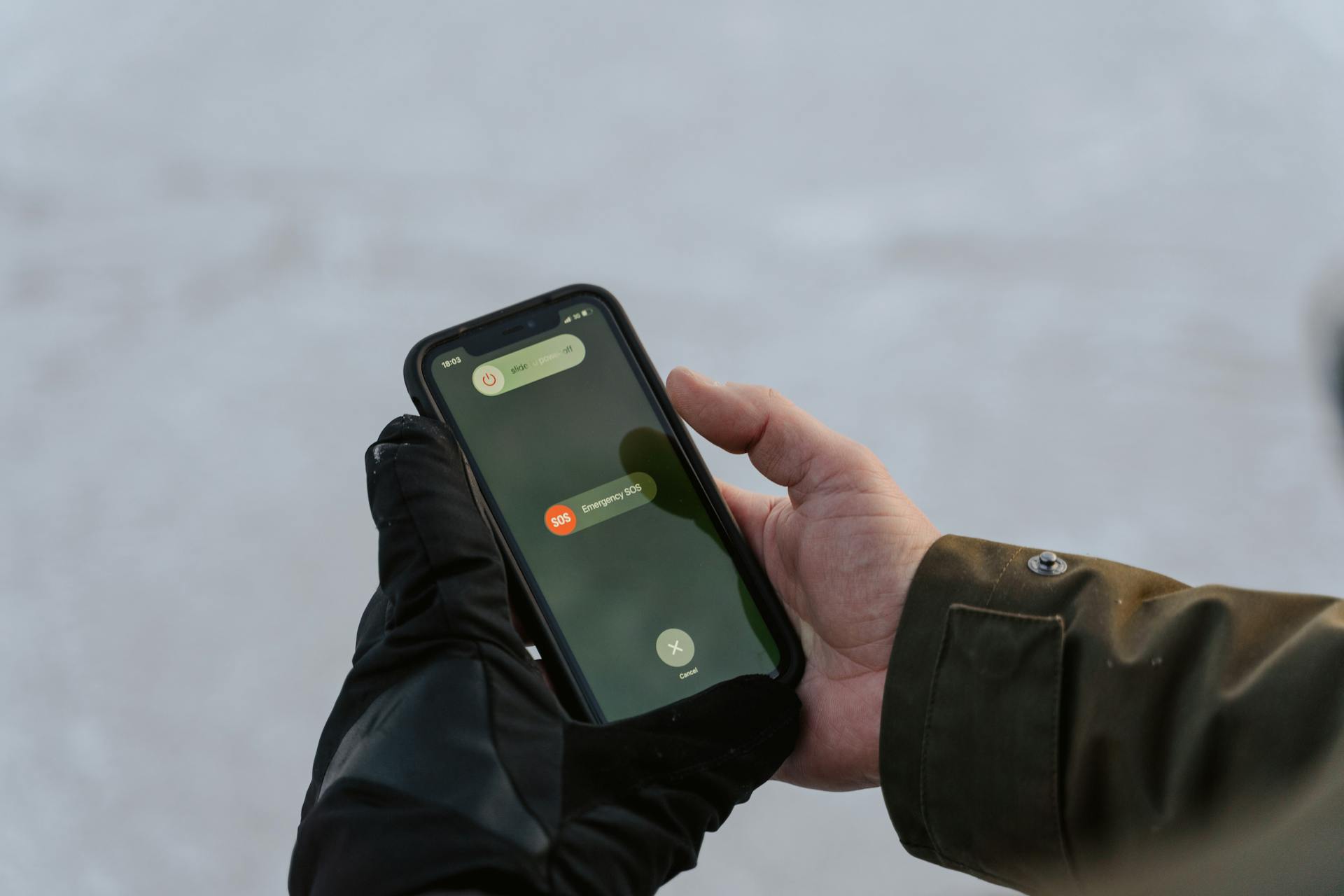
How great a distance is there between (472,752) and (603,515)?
0.24 meters

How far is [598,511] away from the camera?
2.73 feet

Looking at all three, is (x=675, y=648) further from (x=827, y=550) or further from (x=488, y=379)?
(x=488, y=379)

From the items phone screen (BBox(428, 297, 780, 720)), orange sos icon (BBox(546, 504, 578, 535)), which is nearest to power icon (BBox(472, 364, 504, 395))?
phone screen (BBox(428, 297, 780, 720))

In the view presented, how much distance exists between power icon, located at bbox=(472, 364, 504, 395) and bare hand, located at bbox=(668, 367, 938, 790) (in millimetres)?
141

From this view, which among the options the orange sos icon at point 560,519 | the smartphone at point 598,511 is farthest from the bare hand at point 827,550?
the orange sos icon at point 560,519

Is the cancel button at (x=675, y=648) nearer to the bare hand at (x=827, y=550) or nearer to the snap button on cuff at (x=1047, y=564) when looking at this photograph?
the bare hand at (x=827, y=550)

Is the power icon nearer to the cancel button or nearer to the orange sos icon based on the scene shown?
the orange sos icon

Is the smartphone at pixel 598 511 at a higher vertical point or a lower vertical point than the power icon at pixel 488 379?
lower

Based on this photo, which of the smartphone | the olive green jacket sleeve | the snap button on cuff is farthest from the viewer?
the smartphone

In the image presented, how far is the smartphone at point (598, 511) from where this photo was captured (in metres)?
0.80

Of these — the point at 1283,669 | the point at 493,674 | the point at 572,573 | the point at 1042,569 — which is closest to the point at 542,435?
the point at 572,573

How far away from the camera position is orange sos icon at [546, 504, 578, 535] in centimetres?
82

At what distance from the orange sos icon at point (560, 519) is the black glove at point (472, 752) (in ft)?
0.27

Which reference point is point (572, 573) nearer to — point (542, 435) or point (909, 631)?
point (542, 435)
